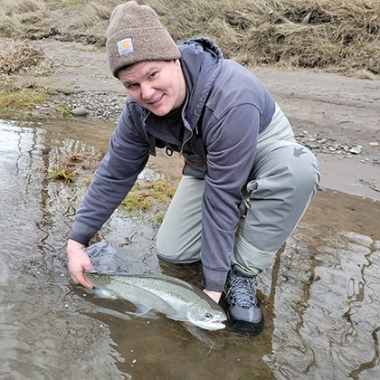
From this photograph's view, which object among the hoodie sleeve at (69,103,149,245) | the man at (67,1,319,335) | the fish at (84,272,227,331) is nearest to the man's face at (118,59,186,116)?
the man at (67,1,319,335)

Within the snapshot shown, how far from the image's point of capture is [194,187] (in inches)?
128

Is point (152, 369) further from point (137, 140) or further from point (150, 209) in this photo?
point (150, 209)

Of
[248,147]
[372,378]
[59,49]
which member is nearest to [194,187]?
[248,147]

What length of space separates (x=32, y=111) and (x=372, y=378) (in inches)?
252

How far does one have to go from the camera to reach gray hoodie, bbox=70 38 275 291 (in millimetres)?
2361

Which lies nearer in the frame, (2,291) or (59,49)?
(2,291)

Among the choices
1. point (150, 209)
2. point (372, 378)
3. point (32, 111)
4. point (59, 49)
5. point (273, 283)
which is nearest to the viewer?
point (372, 378)

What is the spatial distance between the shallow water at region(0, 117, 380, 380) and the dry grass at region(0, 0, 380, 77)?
23.0 feet

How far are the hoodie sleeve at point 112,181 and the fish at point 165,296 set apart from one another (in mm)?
282

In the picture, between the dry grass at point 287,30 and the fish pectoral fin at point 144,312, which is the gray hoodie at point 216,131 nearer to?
the fish pectoral fin at point 144,312

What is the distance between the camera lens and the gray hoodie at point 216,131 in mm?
2361

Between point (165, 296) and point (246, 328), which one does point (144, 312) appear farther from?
point (246, 328)

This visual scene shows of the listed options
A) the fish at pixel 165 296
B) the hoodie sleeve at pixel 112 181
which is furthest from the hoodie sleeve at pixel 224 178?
the hoodie sleeve at pixel 112 181

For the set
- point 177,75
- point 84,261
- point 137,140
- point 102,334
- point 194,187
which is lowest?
point 102,334
